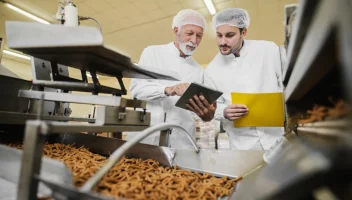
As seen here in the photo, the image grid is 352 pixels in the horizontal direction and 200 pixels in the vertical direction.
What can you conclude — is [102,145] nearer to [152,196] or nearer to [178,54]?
[152,196]

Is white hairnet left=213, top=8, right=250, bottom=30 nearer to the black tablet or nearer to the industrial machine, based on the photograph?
the black tablet

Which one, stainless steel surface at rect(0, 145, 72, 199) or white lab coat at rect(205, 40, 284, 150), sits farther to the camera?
white lab coat at rect(205, 40, 284, 150)

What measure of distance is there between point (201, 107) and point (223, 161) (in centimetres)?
49

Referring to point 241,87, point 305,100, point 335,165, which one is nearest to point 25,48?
point 335,165

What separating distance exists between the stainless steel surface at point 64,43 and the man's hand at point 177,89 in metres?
0.78

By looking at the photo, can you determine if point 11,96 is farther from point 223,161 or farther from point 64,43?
point 223,161

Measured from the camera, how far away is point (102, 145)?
1326 millimetres

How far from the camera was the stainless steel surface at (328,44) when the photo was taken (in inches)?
12.7

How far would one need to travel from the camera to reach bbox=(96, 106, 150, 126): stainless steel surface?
851 mm

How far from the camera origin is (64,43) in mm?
742

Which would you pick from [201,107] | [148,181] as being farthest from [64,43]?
[201,107]

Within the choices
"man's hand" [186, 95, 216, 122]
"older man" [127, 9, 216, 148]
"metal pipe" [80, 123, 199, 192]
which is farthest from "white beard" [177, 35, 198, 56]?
"metal pipe" [80, 123, 199, 192]

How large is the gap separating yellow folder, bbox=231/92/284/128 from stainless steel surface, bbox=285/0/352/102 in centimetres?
63

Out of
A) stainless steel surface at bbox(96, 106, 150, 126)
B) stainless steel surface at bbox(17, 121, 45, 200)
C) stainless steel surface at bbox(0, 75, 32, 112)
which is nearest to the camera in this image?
stainless steel surface at bbox(17, 121, 45, 200)
